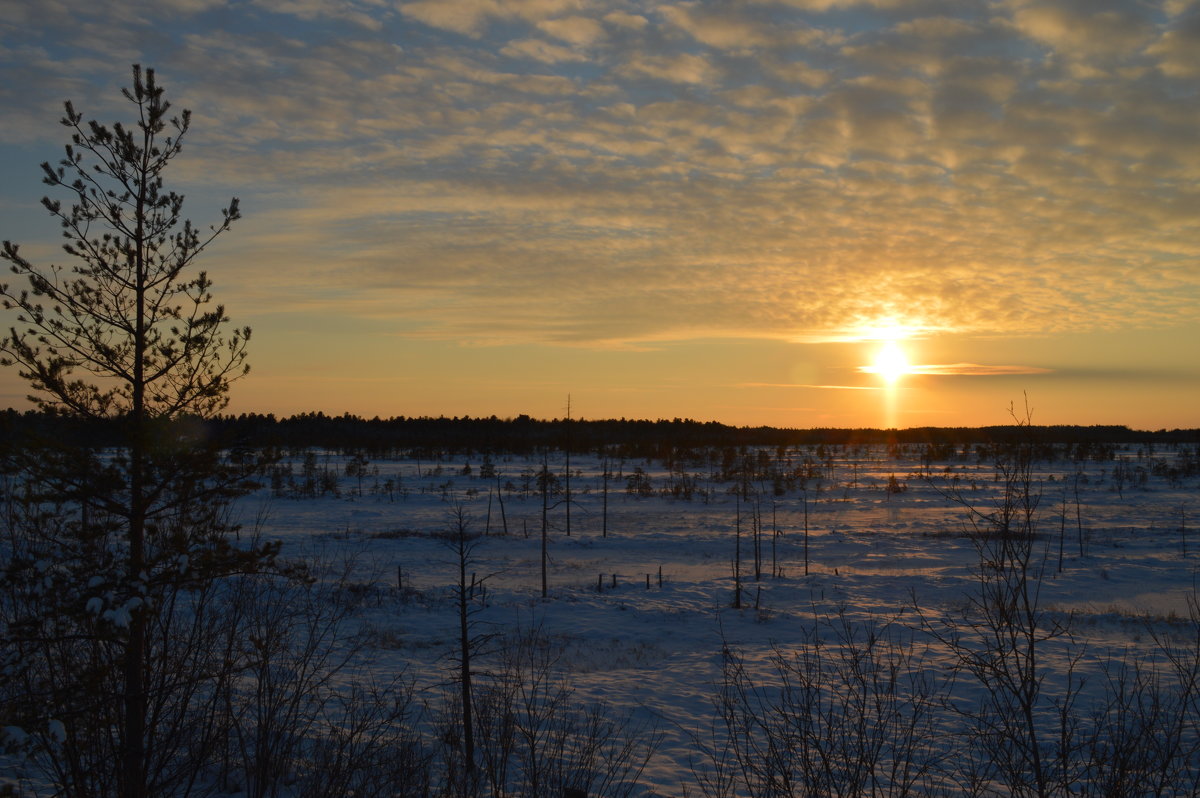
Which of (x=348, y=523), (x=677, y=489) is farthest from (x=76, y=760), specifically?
(x=677, y=489)

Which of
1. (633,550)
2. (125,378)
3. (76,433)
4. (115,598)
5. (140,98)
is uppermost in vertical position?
(140,98)

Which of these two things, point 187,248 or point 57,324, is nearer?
point 57,324

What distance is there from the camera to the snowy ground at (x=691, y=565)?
2091cm

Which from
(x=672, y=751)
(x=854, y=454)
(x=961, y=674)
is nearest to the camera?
(x=672, y=751)

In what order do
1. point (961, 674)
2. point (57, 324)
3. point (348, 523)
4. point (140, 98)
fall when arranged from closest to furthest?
1. point (57, 324)
2. point (140, 98)
3. point (961, 674)
4. point (348, 523)

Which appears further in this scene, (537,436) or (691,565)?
(537,436)

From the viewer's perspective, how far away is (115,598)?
6949 mm

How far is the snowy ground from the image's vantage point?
20906 mm

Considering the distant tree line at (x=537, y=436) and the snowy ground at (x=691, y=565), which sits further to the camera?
the distant tree line at (x=537, y=436)

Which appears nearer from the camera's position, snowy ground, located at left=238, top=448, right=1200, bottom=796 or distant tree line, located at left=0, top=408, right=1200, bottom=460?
snowy ground, located at left=238, top=448, right=1200, bottom=796

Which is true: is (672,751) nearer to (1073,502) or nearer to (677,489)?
(677,489)

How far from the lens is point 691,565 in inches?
1396

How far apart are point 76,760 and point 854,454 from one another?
3968 inches

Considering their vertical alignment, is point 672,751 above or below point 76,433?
below
